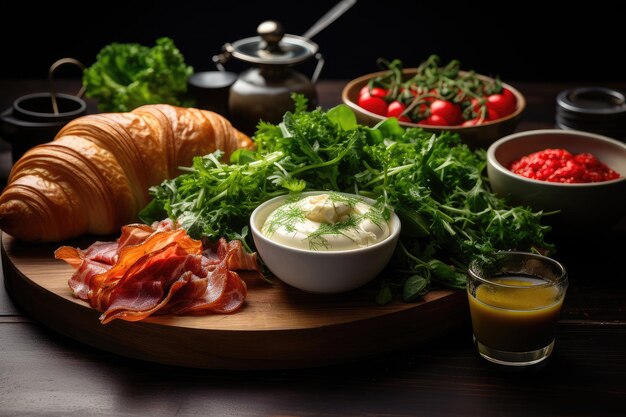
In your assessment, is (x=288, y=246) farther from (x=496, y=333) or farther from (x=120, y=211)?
(x=120, y=211)

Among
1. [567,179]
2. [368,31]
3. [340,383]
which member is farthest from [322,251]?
[368,31]

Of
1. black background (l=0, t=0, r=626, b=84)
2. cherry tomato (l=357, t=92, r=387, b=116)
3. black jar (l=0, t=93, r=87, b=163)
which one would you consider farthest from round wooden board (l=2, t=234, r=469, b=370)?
black background (l=0, t=0, r=626, b=84)

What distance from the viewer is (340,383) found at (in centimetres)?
225

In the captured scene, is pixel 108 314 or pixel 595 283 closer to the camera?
pixel 108 314

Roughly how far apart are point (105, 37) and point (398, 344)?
3.79 metres

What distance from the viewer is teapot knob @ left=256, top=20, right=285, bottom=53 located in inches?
145

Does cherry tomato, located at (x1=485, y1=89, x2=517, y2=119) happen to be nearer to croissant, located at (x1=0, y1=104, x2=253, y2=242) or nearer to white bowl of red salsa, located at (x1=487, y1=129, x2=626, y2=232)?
white bowl of red salsa, located at (x1=487, y1=129, x2=626, y2=232)

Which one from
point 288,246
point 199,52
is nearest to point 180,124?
point 288,246

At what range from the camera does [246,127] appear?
3760mm

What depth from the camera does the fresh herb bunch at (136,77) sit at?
3.92 metres

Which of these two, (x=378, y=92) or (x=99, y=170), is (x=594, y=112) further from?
(x=99, y=170)

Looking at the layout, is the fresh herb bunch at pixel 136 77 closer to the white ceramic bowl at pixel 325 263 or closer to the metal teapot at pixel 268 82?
the metal teapot at pixel 268 82

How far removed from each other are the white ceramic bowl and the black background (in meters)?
3.26

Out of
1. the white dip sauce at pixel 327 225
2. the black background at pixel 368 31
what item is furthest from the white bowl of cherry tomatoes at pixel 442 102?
the black background at pixel 368 31
